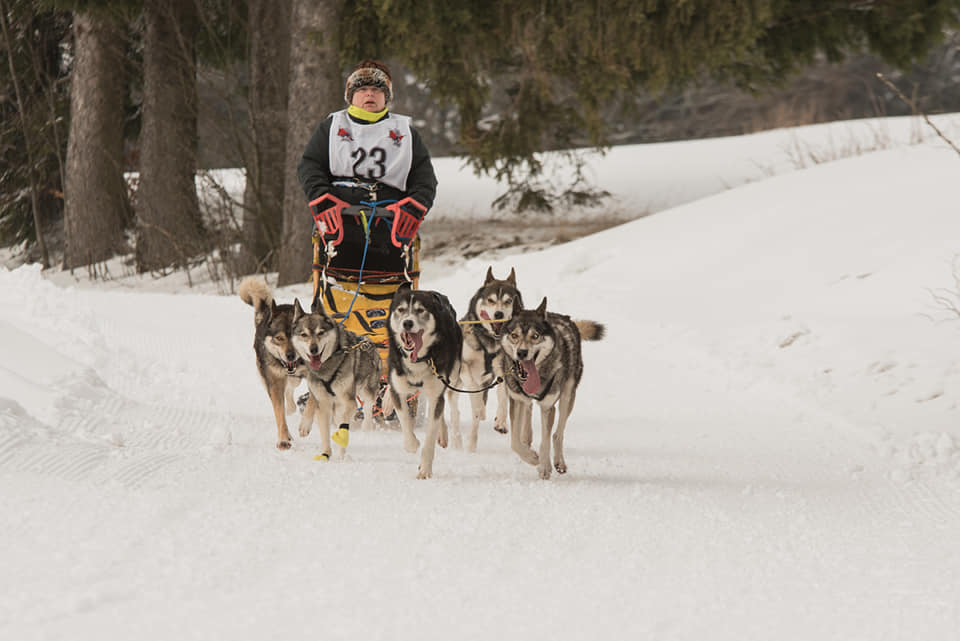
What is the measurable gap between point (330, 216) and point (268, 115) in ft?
31.3

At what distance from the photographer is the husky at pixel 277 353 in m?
5.18

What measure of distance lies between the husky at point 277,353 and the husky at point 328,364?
0.12m

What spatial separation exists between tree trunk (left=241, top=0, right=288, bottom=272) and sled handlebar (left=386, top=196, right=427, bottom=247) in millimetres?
8605

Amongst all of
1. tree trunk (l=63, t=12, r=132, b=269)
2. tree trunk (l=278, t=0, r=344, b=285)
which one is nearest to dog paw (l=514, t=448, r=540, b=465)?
tree trunk (l=278, t=0, r=344, b=285)

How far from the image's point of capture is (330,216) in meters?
5.23

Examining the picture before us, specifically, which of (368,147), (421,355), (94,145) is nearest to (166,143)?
(94,145)

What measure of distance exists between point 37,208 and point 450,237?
8.93m

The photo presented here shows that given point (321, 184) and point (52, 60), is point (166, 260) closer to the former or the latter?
point (52, 60)

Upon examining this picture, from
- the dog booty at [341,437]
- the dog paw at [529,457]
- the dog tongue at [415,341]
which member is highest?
the dog tongue at [415,341]

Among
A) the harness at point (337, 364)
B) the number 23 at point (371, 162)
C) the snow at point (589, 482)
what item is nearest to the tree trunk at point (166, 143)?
the snow at point (589, 482)

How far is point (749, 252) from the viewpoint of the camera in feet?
33.1

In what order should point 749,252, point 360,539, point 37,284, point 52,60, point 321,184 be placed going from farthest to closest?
point 52,60, point 749,252, point 37,284, point 321,184, point 360,539

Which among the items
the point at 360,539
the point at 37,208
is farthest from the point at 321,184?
the point at 37,208

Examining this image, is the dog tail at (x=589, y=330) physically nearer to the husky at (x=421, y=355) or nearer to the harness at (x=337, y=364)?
the husky at (x=421, y=355)
